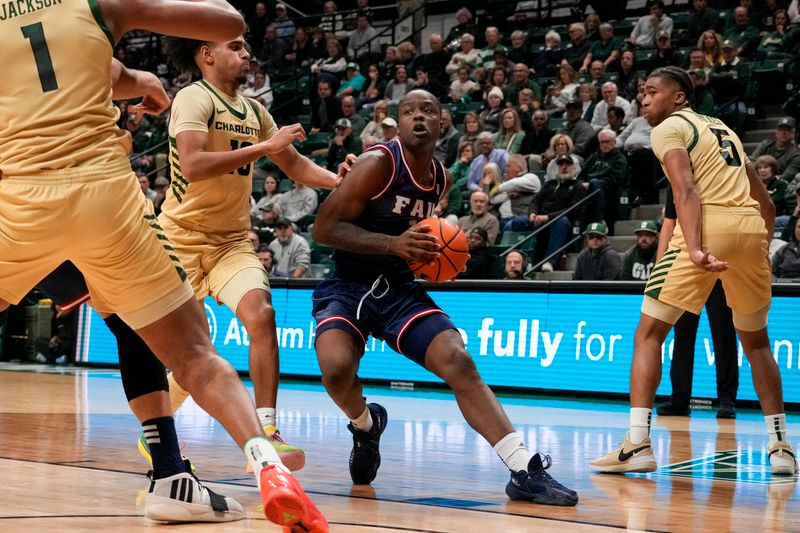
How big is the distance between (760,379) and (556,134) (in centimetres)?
823

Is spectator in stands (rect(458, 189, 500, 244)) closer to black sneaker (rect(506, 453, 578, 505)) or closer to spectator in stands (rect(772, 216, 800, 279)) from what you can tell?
spectator in stands (rect(772, 216, 800, 279))

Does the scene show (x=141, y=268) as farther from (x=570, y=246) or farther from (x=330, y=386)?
(x=570, y=246)

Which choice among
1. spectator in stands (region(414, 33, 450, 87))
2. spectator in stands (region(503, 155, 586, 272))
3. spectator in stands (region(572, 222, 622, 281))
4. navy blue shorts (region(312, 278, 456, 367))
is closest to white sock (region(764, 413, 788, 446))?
navy blue shorts (region(312, 278, 456, 367))

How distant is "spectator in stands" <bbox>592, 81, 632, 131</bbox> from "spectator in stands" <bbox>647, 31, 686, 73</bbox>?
74 cm

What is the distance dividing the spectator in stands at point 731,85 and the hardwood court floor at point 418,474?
224 inches

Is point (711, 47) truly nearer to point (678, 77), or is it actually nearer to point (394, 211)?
point (678, 77)

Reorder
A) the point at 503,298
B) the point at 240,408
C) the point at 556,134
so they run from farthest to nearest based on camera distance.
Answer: the point at 556,134
the point at 503,298
the point at 240,408

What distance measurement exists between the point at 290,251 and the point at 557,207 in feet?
11.1

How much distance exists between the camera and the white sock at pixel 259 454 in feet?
11.3

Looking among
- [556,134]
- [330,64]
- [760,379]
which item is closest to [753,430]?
[760,379]

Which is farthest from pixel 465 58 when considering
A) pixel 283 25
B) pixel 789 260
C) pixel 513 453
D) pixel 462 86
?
pixel 513 453

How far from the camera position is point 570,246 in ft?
43.2

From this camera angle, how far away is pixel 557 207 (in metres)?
13.3

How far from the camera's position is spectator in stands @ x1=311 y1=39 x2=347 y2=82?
794 inches
